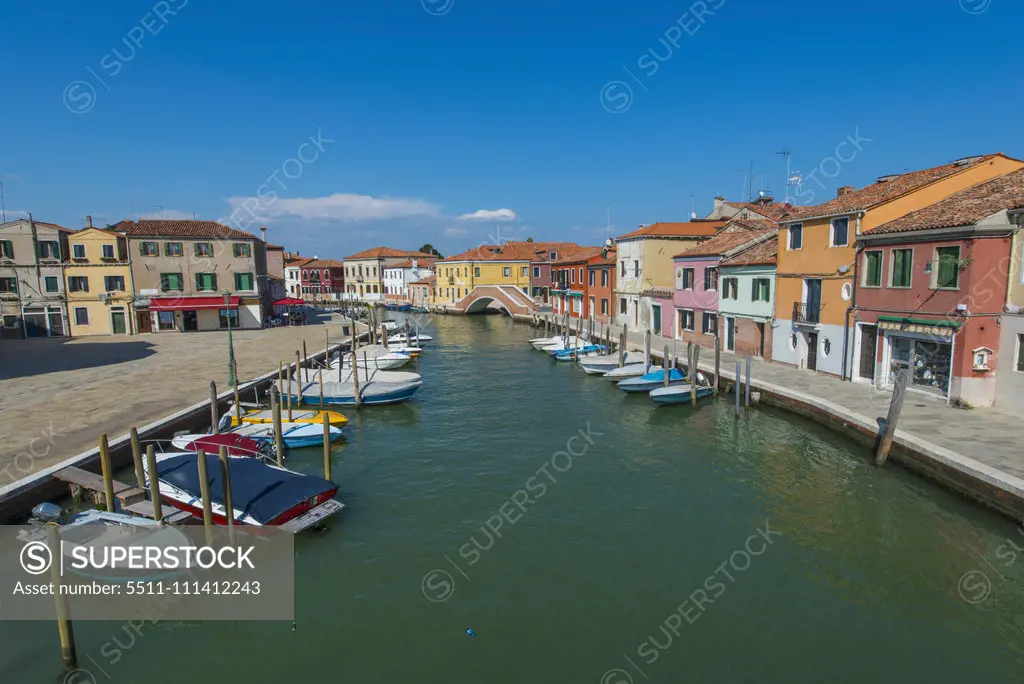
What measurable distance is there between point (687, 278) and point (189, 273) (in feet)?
121

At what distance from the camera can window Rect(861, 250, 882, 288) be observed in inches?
884

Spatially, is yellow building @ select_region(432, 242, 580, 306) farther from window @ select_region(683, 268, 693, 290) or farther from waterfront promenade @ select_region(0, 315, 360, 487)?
window @ select_region(683, 268, 693, 290)

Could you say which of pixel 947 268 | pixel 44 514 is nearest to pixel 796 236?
pixel 947 268

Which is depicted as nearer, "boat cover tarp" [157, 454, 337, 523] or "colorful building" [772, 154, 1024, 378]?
"boat cover tarp" [157, 454, 337, 523]

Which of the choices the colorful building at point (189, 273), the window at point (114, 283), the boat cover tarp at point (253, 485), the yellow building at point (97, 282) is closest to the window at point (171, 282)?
the colorful building at point (189, 273)

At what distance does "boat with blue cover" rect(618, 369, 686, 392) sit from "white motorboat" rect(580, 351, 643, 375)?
3.91 meters

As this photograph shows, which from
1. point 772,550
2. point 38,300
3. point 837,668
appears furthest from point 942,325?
point 38,300

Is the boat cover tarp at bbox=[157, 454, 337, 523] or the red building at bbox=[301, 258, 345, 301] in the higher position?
the red building at bbox=[301, 258, 345, 301]

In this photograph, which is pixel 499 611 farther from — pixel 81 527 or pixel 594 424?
pixel 594 424

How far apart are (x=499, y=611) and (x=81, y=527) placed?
8.48 meters

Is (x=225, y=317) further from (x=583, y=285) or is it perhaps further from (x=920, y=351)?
(x=920, y=351)

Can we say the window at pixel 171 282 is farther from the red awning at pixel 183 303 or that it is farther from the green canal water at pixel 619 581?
the green canal water at pixel 619 581

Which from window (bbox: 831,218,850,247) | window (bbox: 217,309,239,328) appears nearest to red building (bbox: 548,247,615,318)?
window (bbox: 831,218,850,247)

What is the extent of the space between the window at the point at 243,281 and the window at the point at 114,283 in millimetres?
7576
